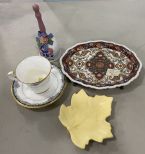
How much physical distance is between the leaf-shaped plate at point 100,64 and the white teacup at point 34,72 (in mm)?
64

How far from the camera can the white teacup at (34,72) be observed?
2.51 feet

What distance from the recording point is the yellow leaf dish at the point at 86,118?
2.32ft

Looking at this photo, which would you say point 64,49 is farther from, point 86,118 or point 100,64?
point 86,118

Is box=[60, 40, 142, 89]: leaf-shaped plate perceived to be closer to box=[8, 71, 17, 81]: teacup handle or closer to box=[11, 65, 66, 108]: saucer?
box=[11, 65, 66, 108]: saucer

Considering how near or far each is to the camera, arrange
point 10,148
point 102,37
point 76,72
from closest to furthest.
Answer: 1. point 10,148
2. point 76,72
3. point 102,37

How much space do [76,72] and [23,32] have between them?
0.27 metres

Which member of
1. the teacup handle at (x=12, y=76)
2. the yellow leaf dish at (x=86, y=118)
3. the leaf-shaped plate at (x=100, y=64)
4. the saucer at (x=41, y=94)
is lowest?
the yellow leaf dish at (x=86, y=118)

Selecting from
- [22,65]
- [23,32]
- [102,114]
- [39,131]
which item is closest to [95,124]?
[102,114]

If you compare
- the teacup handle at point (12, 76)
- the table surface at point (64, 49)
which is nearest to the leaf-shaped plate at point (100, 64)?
the table surface at point (64, 49)

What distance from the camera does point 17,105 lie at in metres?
0.80

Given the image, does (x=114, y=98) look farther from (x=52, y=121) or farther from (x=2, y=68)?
(x=2, y=68)

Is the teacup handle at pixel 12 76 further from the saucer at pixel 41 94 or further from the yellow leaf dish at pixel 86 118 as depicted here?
the yellow leaf dish at pixel 86 118

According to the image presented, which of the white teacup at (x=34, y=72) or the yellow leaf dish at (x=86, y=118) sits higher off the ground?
the white teacup at (x=34, y=72)

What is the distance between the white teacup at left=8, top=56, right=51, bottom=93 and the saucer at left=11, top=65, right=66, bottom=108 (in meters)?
0.02
